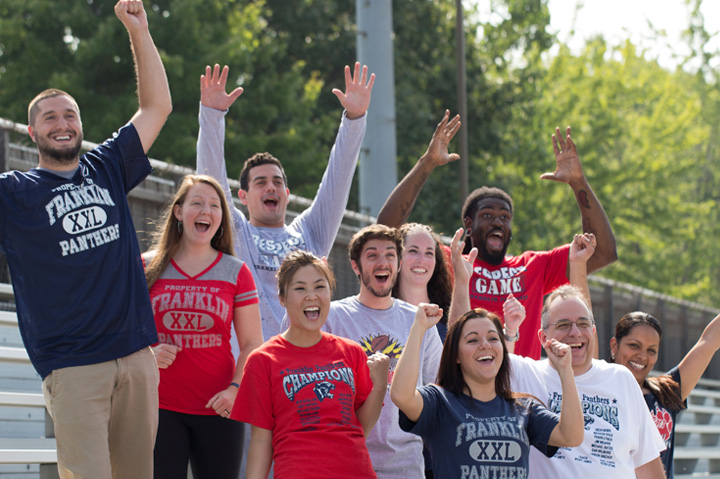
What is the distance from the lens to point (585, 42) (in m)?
36.1

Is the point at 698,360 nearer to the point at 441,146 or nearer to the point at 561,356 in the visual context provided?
the point at 561,356

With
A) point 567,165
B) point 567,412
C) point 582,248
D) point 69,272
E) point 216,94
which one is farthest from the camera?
point 567,165

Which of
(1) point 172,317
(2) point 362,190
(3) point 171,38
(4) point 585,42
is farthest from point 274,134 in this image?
(4) point 585,42

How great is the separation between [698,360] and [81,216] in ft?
11.9

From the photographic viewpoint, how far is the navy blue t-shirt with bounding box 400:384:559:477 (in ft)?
12.9

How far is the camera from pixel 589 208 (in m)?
5.84

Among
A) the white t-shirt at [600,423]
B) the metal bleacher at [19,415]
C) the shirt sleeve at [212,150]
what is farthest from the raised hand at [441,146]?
the metal bleacher at [19,415]

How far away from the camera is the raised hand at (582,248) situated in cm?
545

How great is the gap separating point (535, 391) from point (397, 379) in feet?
3.04

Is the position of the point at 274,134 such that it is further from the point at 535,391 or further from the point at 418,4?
the point at 535,391

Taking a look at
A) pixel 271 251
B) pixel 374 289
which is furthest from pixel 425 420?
pixel 271 251

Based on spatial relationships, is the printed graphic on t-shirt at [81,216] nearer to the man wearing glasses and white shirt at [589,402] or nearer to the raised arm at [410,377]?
the raised arm at [410,377]

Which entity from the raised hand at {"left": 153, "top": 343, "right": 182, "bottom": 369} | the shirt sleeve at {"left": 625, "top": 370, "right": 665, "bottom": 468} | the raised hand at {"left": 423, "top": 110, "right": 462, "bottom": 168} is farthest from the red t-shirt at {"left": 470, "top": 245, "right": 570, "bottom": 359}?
the raised hand at {"left": 153, "top": 343, "right": 182, "bottom": 369}

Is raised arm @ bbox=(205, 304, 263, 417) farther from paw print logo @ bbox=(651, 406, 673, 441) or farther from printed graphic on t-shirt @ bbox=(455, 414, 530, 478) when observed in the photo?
paw print logo @ bbox=(651, 406, 673, 441)
